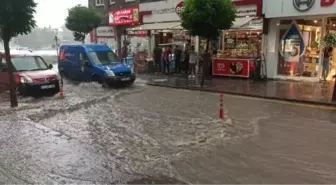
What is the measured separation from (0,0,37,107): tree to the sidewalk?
6925mm

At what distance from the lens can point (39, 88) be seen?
13.8 m

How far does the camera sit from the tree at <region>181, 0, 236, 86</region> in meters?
14.3

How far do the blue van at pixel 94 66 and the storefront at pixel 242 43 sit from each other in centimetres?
499

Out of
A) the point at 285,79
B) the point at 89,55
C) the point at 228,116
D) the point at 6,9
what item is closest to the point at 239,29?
the point at 285,79

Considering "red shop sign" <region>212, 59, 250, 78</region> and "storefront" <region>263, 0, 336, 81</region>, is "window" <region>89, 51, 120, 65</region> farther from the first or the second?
"storefront" <region>263, 0, 336, 81</region>

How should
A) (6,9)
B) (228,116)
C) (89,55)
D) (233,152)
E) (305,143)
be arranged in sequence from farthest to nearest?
(89,55) < (6,9) < (228,116) < (305,143) < (233,152)

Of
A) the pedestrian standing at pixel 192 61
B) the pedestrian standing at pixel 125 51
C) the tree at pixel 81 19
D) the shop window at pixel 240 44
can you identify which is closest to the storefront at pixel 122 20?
the pedestrian standing at pixel 125 51

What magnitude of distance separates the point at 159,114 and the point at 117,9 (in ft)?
59.5

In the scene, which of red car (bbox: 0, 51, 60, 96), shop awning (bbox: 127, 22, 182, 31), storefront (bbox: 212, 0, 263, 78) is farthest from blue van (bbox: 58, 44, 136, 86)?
shop awning (bbox: 127, 22, 182, 31)

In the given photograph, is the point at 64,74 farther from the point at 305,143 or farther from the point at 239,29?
the point at 305,143

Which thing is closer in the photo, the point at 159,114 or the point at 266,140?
the point at 266,140

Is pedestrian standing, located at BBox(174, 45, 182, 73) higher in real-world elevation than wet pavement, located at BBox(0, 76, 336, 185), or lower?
higher

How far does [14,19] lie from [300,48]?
12414 mm

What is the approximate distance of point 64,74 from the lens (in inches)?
744
